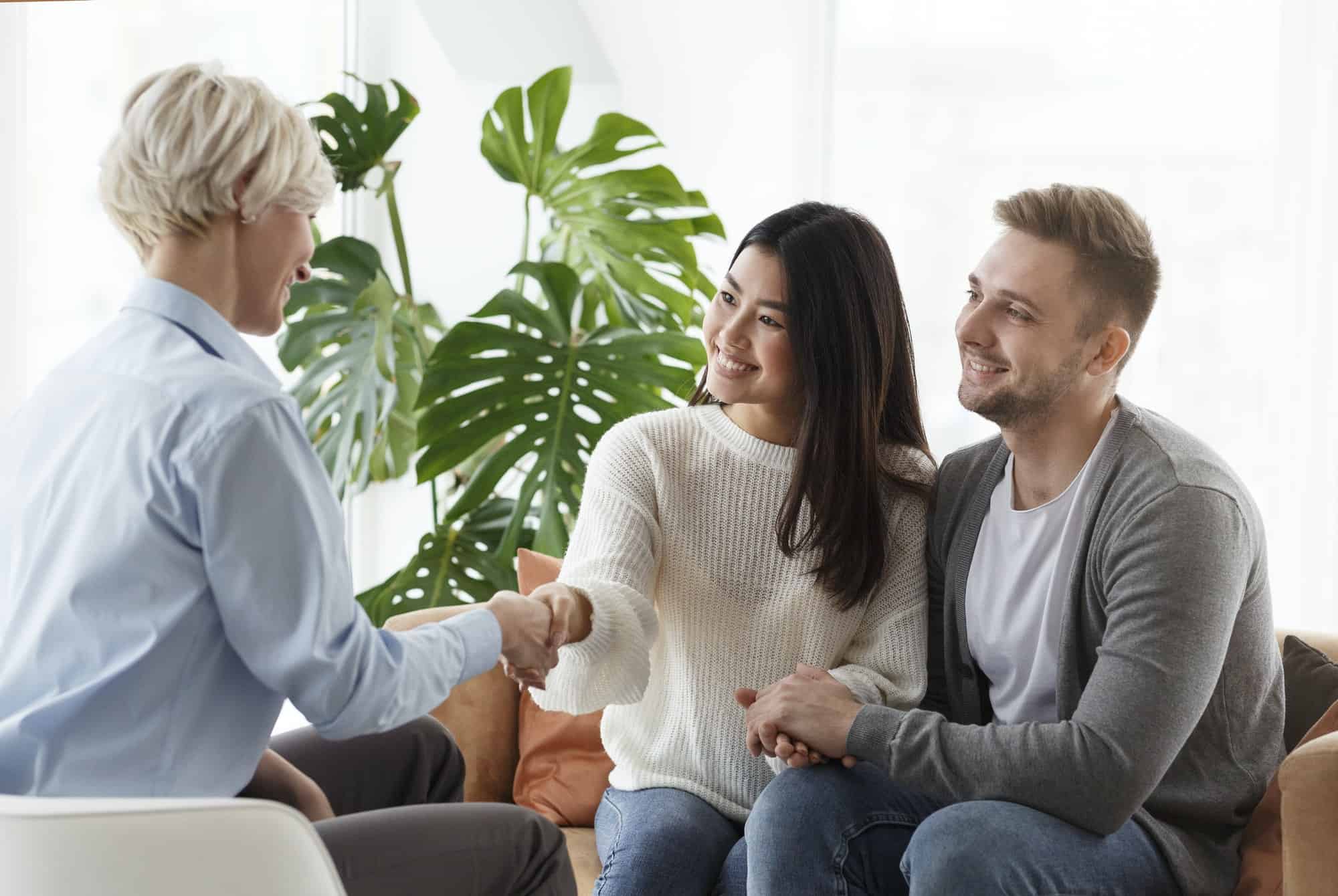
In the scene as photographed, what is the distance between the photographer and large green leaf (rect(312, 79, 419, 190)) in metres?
2.76

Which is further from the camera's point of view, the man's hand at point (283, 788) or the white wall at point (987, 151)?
the white wall at point (987, 151)

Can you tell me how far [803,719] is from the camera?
5.14 ft

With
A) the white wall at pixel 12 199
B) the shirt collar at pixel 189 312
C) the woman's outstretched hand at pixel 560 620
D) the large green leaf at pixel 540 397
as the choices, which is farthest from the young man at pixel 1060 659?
the white wall at pixel 12 199

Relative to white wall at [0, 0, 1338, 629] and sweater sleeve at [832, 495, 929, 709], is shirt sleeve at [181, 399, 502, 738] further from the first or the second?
white wall at [0, 0, 1338, 629]

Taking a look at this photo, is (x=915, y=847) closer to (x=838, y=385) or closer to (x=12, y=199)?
(x=838, y=385)

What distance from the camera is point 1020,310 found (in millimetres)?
1667

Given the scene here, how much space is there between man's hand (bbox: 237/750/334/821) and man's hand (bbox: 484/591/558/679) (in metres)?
0.27

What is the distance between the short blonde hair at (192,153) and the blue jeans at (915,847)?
2.99 ft

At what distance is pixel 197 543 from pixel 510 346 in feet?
4.84

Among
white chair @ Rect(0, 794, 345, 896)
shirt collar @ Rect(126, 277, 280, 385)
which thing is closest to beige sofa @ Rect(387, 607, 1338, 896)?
white chair @ Rect(0, 794, 345, 896)

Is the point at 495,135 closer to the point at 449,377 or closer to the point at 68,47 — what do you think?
the point at 449,377

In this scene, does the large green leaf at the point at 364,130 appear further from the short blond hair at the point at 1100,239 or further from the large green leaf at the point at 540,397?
the short blond hair at the point at 1100,239

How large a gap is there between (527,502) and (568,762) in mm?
615

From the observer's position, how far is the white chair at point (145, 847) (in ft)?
3.06
